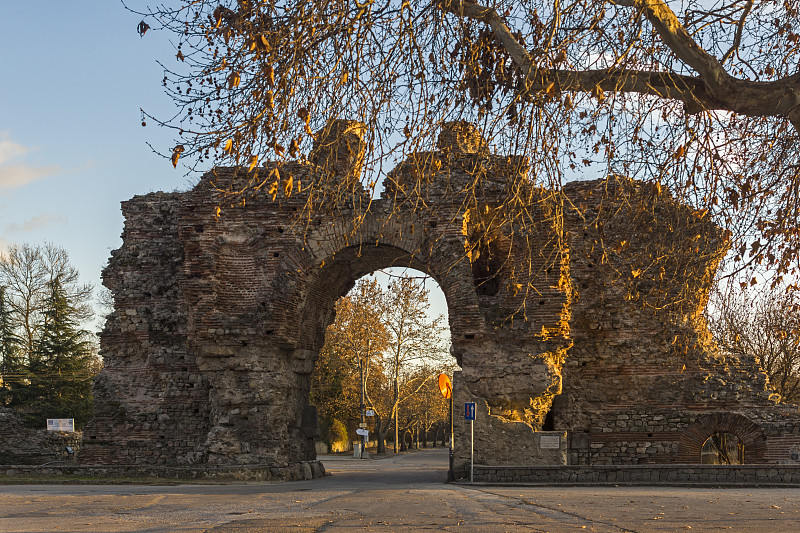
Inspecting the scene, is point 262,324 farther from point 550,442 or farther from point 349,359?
point 349,359

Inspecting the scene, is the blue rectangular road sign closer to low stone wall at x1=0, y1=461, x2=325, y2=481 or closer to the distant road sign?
the distant road sign

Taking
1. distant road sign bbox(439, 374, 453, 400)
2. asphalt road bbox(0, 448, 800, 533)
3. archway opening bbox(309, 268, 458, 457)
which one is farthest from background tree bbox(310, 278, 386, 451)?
asphalt road bbox(0, 448, 800, 533)

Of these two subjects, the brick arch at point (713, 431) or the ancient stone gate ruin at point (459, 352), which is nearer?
the ancient stone gate ruin at point (459, 352)

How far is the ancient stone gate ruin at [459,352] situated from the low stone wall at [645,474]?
0.81 m

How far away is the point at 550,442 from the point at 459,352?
2.78 meters

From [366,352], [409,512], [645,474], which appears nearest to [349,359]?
[366,352]

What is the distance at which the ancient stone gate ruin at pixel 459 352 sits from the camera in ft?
55.3

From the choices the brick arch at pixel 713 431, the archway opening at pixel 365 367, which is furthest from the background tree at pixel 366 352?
the brick arch at pixel 713 431

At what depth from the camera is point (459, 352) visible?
1722 centimetres

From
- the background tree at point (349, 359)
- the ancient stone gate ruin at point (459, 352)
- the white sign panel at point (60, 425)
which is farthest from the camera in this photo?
the background tree at point (349, 359)

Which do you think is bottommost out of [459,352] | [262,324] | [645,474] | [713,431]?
[645,474]

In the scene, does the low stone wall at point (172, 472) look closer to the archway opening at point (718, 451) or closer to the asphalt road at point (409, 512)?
the asphalt road at point (409, 512)

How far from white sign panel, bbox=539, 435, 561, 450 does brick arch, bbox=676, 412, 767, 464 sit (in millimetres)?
3292

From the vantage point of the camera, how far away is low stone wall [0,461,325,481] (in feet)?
54.2
